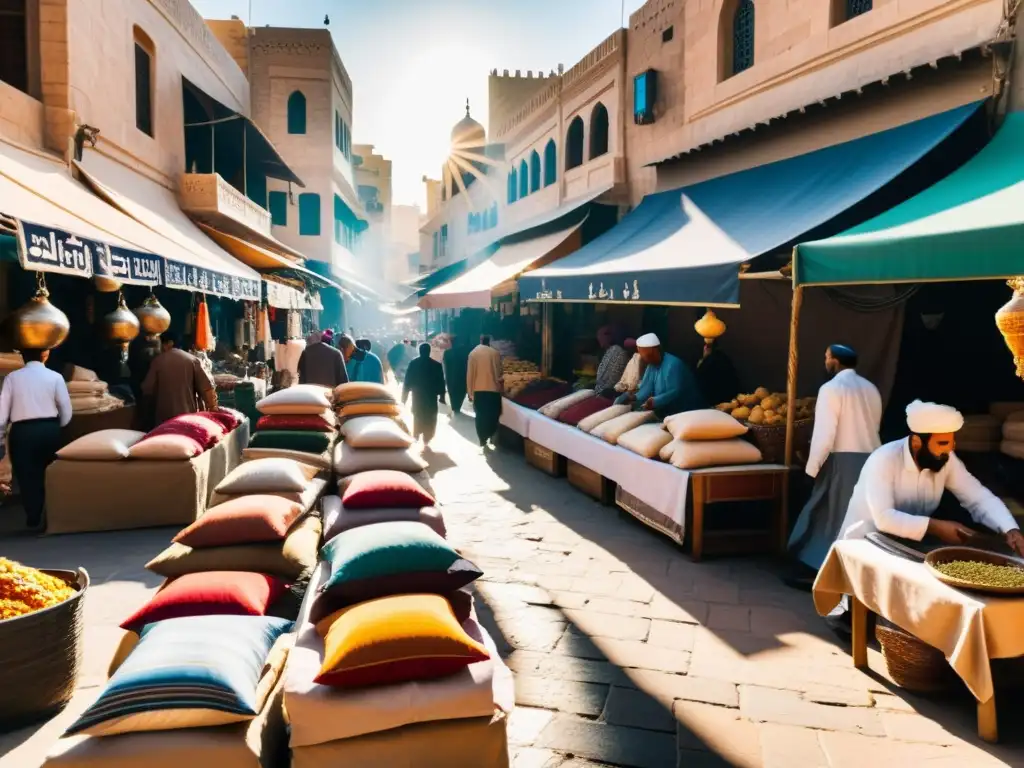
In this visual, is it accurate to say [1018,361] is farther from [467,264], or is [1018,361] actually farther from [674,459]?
[467,264]

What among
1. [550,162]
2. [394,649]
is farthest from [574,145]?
[394,649]

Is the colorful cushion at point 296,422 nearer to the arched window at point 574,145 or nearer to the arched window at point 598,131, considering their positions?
the arched window at point 598,131

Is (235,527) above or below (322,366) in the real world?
below

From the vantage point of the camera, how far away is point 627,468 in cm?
708

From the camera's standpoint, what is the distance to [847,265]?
518 centimetres

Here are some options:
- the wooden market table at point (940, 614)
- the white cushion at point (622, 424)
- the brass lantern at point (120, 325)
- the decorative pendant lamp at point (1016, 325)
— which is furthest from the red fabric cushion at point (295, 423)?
the decorative pendant lamp at point (1016, 325)

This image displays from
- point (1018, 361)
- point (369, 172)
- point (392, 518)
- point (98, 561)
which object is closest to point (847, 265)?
point (1018, 361)

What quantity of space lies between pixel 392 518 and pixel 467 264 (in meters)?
15.3

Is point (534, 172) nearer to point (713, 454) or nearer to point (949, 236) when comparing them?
point (713, 454)

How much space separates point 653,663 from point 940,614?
1.56 metres

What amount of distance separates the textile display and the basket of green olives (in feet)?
0.16

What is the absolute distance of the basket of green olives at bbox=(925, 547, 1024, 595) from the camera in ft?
10.6

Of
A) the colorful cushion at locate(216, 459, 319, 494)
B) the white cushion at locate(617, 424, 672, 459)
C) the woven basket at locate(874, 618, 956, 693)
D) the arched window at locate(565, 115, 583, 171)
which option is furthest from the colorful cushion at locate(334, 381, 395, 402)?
the arched window at locate(565, 115, 583, 171)

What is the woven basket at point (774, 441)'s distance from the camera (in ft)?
21.0
